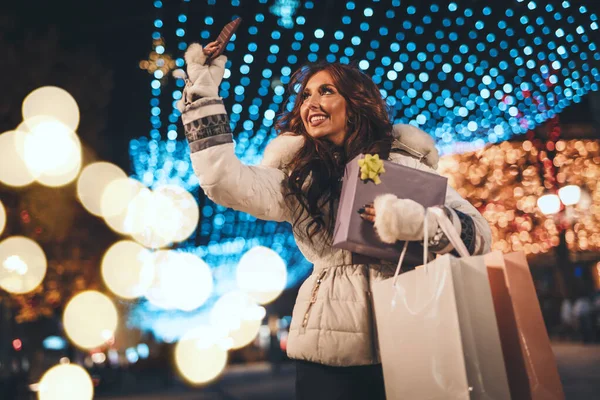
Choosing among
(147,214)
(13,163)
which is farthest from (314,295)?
(147,214)

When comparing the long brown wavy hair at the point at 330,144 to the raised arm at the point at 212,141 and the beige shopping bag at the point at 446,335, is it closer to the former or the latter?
the raised arm at the point at 212,141

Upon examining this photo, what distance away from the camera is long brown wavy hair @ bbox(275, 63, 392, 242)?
250cm

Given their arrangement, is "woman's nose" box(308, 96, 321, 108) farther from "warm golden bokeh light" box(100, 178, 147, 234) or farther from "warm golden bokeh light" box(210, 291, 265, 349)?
"warm golden bokeh light" box(210, 291, 265, 349)

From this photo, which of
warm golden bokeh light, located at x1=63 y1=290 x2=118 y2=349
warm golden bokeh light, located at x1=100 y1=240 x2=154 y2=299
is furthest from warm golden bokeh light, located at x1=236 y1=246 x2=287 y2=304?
warm golden bokeh light, located at x1=63 y1=290 x2=118 y2=349

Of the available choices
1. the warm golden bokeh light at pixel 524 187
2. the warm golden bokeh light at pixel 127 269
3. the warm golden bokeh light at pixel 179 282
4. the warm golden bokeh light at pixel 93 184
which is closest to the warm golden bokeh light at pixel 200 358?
the warm golden bokeh light at pixel 127 269

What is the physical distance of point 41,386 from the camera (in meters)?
14.5

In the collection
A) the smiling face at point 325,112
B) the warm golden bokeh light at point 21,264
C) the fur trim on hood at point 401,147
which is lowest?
the fur trim on hood at point 401,147

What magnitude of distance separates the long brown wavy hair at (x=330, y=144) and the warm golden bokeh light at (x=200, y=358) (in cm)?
1622

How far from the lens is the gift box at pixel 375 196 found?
214 centimetres

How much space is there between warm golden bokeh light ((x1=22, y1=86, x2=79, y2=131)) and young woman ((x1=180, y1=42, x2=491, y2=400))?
9.94m

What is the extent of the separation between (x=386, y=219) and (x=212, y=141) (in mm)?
750

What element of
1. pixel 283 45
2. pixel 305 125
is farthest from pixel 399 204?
pixel 283 45

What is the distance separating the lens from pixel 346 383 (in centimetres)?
226

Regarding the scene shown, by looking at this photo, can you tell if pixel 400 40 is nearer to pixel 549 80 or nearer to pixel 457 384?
pixel 549 80
